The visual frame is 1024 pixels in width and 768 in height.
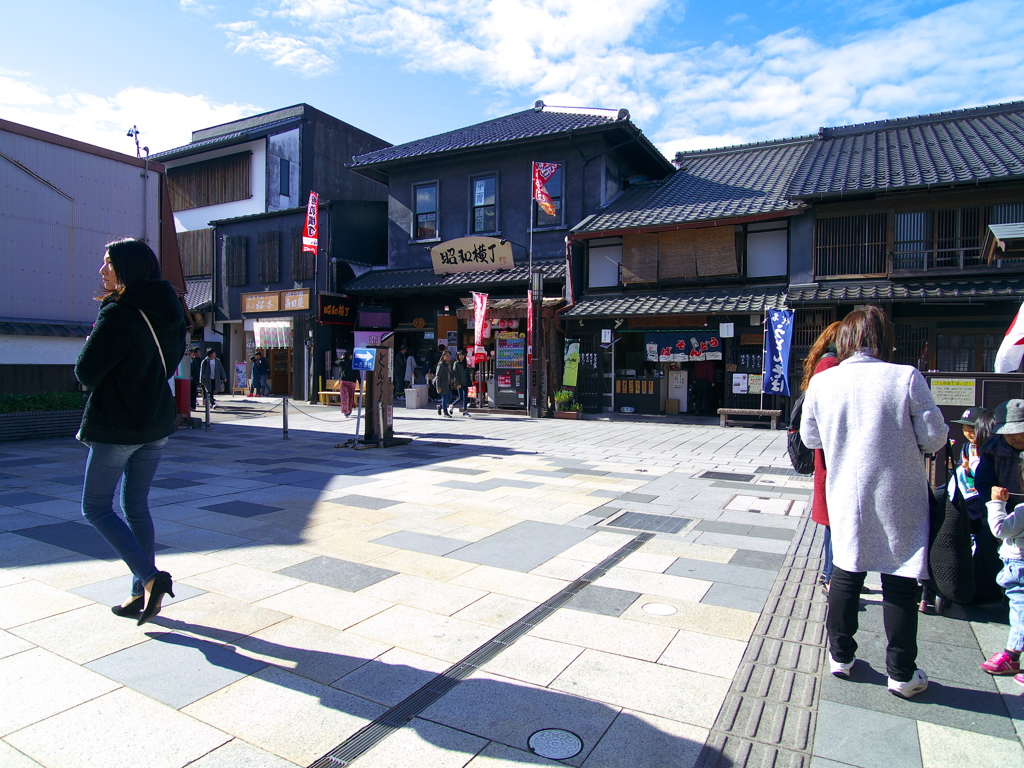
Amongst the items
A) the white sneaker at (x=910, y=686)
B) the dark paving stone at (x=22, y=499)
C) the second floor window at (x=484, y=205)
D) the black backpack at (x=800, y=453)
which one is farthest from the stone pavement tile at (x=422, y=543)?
the second floor window at (x=484, y=205)

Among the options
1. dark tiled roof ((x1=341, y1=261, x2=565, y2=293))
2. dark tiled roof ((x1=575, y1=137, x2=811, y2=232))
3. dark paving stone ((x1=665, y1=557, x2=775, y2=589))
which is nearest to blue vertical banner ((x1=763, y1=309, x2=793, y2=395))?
dark tiled roof ((x1=575, y1=137, x2=811, y2=232))

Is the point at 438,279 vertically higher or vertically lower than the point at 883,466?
higher

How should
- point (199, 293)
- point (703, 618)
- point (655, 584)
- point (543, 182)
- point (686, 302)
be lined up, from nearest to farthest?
point (703, 618), point (655, 584), point (686, 302), point (543, 182), point (199, 293)

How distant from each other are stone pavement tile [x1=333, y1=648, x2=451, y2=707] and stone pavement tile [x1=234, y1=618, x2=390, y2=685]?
68 millimetres

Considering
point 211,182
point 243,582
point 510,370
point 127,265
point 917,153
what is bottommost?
point 243,582

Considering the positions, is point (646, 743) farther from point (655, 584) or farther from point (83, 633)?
point (83, 633)

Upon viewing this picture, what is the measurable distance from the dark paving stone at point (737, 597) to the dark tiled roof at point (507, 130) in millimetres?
16089

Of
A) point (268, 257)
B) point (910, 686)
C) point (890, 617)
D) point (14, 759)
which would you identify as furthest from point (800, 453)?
point (268, 257)

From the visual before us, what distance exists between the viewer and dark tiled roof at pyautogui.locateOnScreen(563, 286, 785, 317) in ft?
50.8

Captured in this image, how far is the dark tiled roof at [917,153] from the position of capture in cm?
1417

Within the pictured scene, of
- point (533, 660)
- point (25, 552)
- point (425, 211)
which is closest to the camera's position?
point (533, 660)

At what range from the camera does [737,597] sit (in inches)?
166

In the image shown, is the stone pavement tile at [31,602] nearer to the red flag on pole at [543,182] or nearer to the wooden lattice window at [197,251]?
the red flag on pole at [543,182]

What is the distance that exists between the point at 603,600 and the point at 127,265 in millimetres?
3484
